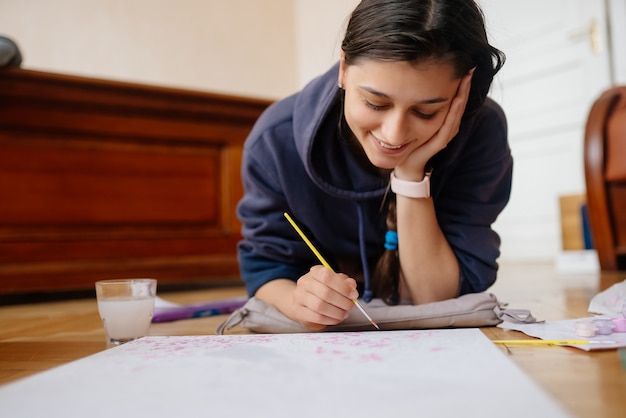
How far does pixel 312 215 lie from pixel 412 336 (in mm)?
378

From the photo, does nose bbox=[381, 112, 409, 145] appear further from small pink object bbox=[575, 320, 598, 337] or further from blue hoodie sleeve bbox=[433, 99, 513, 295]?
small pink object bbox=[575, 320, 598, 337]

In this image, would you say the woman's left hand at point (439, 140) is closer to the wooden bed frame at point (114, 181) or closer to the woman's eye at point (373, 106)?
the woman's eye at point (373, 106)

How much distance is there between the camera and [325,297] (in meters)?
0.79

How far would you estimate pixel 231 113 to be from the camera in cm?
225

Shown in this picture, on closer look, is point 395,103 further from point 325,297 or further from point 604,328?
point 604,328

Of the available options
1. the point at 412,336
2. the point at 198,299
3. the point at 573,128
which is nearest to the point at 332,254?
the point at 412,336

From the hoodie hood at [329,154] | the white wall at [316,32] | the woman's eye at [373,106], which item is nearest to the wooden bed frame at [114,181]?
the hoodie hood at [329,154]

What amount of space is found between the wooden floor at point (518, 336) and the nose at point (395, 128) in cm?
32

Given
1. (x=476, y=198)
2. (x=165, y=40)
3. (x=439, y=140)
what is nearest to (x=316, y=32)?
(x=165, y=40)

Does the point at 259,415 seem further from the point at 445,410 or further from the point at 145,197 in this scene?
the point at 145,197

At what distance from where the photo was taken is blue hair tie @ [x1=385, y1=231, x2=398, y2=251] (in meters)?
1.03

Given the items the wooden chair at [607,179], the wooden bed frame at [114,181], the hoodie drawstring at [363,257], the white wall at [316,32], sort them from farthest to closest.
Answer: the white wall at [316,32], the wooden chair at [607,179], the wooden bed frame at [114,181], the hoodie drawstring at [363,257]

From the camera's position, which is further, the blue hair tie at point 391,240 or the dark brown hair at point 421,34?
the blue hair tie at point 391,240

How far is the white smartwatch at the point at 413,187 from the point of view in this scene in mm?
955
